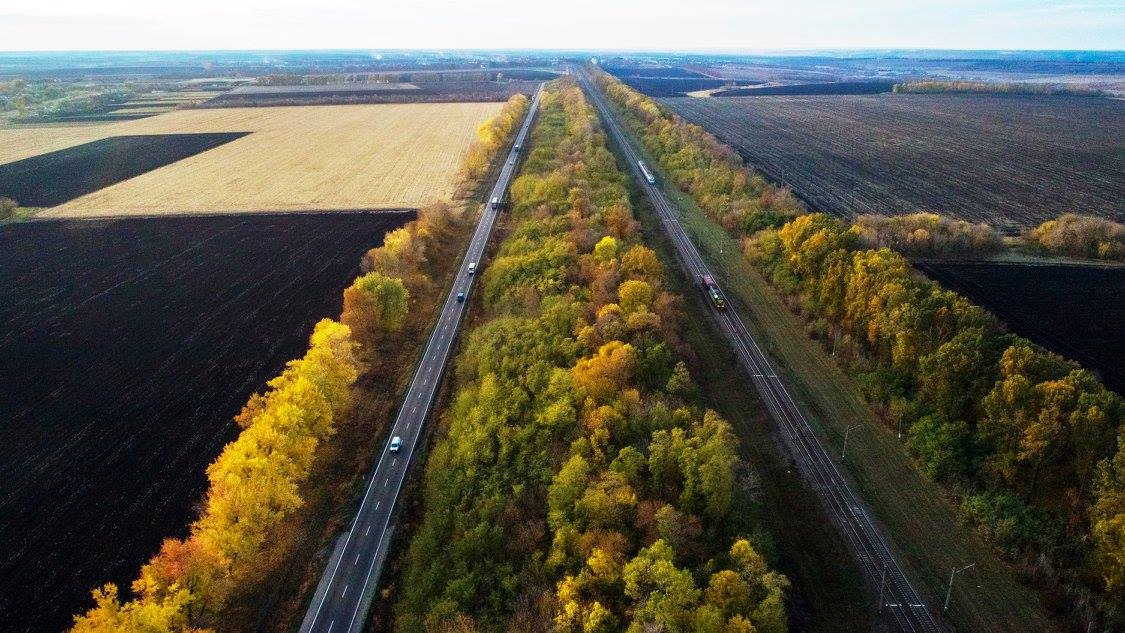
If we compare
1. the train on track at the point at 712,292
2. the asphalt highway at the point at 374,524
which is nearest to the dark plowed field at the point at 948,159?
the train on track at the point at 712,292

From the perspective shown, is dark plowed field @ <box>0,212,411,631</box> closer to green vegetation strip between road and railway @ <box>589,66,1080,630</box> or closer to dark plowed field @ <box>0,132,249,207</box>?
dark plowed field @ <box>0,132,249,207</box>

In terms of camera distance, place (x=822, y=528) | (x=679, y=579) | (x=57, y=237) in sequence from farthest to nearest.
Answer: (x=57, y=237), (x=822, y=528), (x=679, y=579)

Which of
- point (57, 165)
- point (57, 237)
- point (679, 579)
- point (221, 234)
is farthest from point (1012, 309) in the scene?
point (57, 165)

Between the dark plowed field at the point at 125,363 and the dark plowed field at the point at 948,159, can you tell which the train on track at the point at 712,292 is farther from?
the dark plowed field at the point at 125,363

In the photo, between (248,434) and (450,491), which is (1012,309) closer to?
(450,491)

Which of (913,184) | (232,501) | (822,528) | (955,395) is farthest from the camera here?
(913,184)

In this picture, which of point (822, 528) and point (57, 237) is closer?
point (822, 528)

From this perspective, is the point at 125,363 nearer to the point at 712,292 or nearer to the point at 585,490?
the point at 585,490
